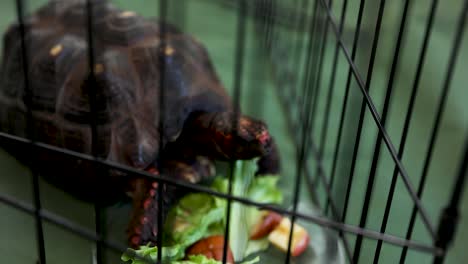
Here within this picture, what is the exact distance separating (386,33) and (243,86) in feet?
2.69

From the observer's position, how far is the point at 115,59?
1324 millimetres

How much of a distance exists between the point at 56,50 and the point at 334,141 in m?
0.80

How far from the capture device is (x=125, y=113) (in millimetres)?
1247

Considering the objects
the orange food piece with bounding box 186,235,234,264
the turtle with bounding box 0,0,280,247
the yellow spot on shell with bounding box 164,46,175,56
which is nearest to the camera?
the orange food piece with bounding box 186,235,234,264

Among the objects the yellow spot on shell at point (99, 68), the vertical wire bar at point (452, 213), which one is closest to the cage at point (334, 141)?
the vertical wire bar at point (452, 213)

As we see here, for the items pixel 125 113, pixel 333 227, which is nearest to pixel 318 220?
pixel 333 227

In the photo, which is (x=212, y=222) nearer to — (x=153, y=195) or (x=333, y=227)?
(x=153, y=195)

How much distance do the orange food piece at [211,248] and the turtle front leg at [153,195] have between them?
3.1 inches

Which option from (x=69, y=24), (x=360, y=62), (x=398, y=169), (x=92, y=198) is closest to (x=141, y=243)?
(x=92, y=198)

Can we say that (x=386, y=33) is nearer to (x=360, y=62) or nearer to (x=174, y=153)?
(x=360, y=62)

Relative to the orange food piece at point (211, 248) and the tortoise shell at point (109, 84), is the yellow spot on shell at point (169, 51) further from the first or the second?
the orange food piece at point (211, 248)

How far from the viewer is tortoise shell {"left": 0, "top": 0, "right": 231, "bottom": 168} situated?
1.23 m

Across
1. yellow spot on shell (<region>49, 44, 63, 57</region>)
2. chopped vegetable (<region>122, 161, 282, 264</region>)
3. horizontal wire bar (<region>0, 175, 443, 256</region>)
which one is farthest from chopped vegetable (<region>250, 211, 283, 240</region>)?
yellow spot on shell (<region>49, 44, 63, 57</region>)

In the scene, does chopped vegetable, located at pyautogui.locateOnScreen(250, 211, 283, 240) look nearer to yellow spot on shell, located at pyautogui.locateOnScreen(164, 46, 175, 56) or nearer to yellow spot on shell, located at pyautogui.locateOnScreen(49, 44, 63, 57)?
yellow spot on shell, located at pyautogui.locateOnScreen(164, 46, 175, 56)
